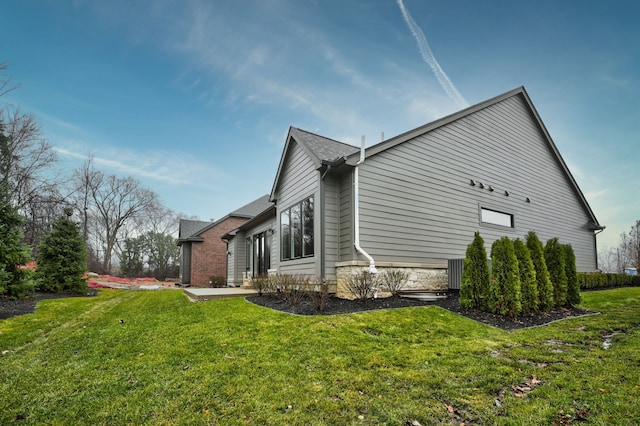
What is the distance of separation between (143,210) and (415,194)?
34004 millimetres

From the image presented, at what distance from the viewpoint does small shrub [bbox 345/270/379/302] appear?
717 centimetres

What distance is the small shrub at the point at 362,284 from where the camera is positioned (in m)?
7.17

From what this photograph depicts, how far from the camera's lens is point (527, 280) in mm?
6215

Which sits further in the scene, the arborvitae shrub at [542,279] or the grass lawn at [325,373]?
the arborvitae shrub at [542,279]

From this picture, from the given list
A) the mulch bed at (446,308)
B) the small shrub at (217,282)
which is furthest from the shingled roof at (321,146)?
the small shrub at (217,282)

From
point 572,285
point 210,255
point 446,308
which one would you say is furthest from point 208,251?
point 572,285

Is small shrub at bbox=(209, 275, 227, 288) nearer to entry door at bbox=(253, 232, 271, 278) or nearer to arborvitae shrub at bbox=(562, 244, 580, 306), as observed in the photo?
entry door at bbox=(253, 232, 271, 278)

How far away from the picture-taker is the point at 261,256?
14.8 metres

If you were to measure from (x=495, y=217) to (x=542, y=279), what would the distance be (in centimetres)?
499

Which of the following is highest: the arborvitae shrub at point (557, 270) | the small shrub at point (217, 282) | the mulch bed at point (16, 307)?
the arborvitae shrub at point (557, 270)

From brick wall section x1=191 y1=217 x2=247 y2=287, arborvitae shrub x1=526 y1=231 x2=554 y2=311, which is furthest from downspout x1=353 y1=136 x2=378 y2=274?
brick wall section x1=191 y1=217 x2=247 y2=287

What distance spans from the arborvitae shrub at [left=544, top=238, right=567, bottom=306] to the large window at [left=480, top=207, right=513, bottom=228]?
140 inches

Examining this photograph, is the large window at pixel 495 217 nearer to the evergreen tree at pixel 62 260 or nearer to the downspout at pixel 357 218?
the downspout at pixel 357 218

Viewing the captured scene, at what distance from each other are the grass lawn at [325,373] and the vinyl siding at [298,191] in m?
3.37
